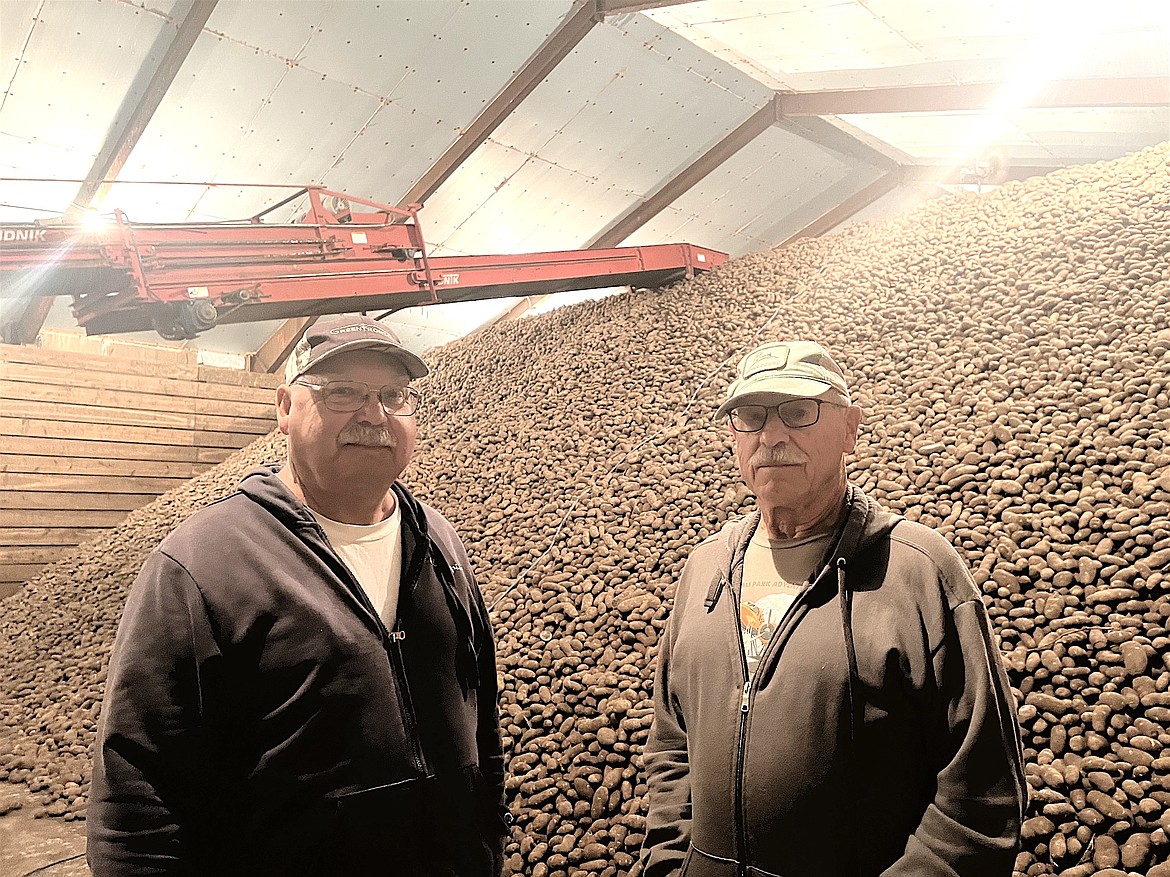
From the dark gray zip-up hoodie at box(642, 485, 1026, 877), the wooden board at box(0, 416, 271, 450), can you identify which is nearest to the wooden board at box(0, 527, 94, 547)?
the wooden board at box(0, 416, 271, 450)

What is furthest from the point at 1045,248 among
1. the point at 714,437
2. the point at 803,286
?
the point at 714,437

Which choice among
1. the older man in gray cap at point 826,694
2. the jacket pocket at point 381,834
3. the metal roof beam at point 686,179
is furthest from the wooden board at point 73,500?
A: the older man in gray cap at point 826,694

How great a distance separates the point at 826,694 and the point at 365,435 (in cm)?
90

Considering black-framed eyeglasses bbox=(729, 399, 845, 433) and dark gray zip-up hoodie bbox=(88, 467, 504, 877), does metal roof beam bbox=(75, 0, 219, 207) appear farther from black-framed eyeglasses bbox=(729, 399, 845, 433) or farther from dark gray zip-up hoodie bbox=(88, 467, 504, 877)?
black-framed eyeglasses bbox=(729, 399, 845, 433)

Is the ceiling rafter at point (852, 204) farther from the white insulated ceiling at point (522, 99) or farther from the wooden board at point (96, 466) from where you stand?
the wooden board at point (96, 466)

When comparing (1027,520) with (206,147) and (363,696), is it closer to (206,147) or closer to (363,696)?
(363,696)

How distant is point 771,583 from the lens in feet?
4.98

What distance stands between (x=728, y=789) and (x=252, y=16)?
5.60 meters

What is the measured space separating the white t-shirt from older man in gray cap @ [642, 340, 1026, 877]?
1.83ft

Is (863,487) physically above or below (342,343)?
below

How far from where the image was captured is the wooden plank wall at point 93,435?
5.95 meters

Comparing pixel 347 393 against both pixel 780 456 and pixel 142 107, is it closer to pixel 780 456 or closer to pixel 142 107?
pixel 780 456

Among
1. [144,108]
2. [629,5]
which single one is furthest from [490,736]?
[629,5]

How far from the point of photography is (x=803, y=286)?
19.0 ft
